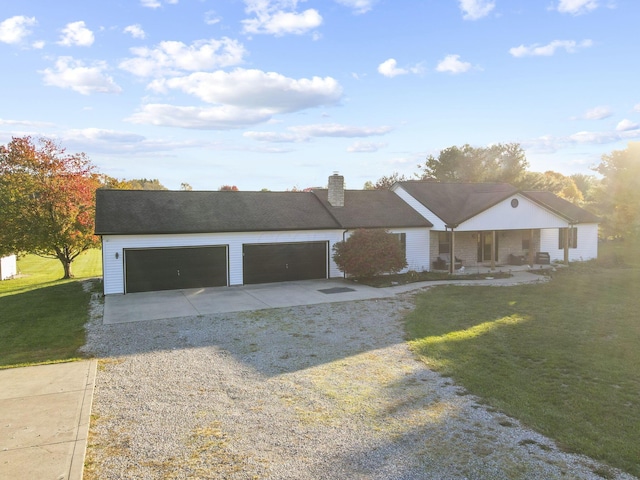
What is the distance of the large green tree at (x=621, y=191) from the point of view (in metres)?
36.2

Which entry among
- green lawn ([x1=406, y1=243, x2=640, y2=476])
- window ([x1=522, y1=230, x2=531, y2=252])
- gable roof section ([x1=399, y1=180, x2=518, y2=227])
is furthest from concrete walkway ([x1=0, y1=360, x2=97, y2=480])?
window ([x1=522, y1=230, x2=531, y2=252])

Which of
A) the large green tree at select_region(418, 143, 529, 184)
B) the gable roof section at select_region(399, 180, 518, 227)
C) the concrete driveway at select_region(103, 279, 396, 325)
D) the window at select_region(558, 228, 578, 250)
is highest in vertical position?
the large green tree at select_region(418, 143, 529, 184)

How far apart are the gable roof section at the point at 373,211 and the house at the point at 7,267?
59.7 ft

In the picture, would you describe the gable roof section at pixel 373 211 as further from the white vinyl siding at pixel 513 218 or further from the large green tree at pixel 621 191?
the large green tree at pixel 621 191

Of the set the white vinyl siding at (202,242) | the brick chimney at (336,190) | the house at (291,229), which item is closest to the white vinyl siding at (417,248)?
the house at (291,229)

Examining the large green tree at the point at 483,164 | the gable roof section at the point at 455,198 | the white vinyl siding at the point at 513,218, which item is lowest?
the white vinyl siding at the point at 513,218

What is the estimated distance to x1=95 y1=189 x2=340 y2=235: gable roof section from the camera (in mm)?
17812

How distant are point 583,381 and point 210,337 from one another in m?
8.01

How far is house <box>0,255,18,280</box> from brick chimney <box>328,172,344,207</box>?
18627 millimetres

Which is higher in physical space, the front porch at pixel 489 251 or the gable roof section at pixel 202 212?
the gable roof section at pixel 202 212

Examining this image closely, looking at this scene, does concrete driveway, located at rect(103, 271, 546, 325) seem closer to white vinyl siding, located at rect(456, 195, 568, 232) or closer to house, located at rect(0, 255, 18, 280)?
white vinyl siding, located at rect(456, 195, 568, 232)

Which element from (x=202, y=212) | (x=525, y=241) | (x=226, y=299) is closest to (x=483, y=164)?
(x=525, y=241)

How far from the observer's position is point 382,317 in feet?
42.2

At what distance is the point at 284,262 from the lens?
20.0 metres
